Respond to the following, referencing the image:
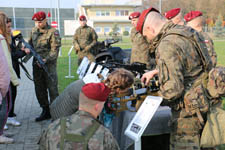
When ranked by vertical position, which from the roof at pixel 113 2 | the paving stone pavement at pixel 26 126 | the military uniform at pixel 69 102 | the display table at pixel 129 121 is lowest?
the paving stone pavement at pixel 26 126

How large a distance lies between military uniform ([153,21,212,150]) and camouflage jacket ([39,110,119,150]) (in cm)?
77

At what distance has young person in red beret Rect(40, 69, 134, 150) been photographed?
185 centimetres

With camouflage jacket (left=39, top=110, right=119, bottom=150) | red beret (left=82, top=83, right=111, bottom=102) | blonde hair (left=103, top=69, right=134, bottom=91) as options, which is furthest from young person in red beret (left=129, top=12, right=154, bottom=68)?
camouflage jacket (left=39, top=110, right=119, bottom=150)

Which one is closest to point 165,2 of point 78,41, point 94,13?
point 94,13

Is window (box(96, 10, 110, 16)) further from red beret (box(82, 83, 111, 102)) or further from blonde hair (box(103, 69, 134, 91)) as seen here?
red beret (box(82, 83, 111, 102))

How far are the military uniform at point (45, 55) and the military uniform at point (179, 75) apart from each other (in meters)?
3.15

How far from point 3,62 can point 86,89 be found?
69.2 inches

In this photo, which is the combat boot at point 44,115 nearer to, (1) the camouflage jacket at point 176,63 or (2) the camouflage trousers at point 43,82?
(2) the camouflage trousers at point 43,82

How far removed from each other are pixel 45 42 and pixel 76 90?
7.74 ft

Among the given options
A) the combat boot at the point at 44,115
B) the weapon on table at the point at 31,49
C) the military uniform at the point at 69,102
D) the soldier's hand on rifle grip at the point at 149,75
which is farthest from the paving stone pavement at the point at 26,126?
the soldier's hand on rifle grip at the point at 149,75

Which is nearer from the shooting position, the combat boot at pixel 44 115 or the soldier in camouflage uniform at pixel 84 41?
the combat boot at pixel 44 115

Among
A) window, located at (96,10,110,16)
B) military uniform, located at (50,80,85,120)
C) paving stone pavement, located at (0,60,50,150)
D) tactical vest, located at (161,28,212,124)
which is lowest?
paving stone pavement, located at (0,60,50,150)

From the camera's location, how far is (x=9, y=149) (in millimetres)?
4242

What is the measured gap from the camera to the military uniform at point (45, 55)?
211 inches
